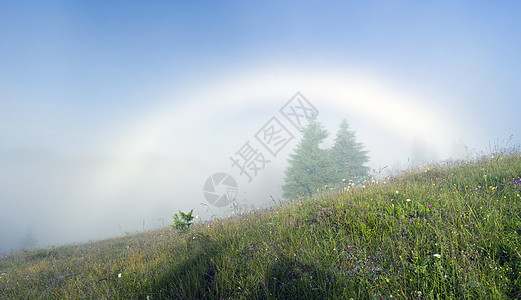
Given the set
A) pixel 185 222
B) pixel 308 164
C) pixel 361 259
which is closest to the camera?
pixel 361 259

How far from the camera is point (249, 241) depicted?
3697mm

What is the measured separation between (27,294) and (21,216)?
148 metres

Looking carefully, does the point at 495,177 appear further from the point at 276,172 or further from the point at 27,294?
the point at 276,172

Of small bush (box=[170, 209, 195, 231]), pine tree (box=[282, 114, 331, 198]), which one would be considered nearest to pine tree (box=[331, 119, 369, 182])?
pine tree (box=[282, 114, 331, 198])

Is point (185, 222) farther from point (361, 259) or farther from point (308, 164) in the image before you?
point (308, 164)

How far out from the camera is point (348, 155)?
Result: 29.8m

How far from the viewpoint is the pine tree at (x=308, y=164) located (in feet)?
84.9

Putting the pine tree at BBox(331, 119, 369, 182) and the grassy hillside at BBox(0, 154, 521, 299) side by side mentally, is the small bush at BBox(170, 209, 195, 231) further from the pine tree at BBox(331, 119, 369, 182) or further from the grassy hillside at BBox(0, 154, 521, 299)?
the pine tree at BBox(331, 119, 369, 182)

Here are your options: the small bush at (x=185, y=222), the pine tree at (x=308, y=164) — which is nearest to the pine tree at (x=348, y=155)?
the pine tree at (x=308, y=164)

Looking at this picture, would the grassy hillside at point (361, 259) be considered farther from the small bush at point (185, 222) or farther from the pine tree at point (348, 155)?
the pine tree at point (348, 155)

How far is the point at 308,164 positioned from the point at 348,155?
23.9ft

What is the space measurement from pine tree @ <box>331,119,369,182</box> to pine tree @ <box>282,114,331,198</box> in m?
2.85

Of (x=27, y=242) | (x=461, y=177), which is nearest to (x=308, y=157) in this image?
(x=461, y=177)

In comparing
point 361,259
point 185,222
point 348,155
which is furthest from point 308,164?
point 361,259
